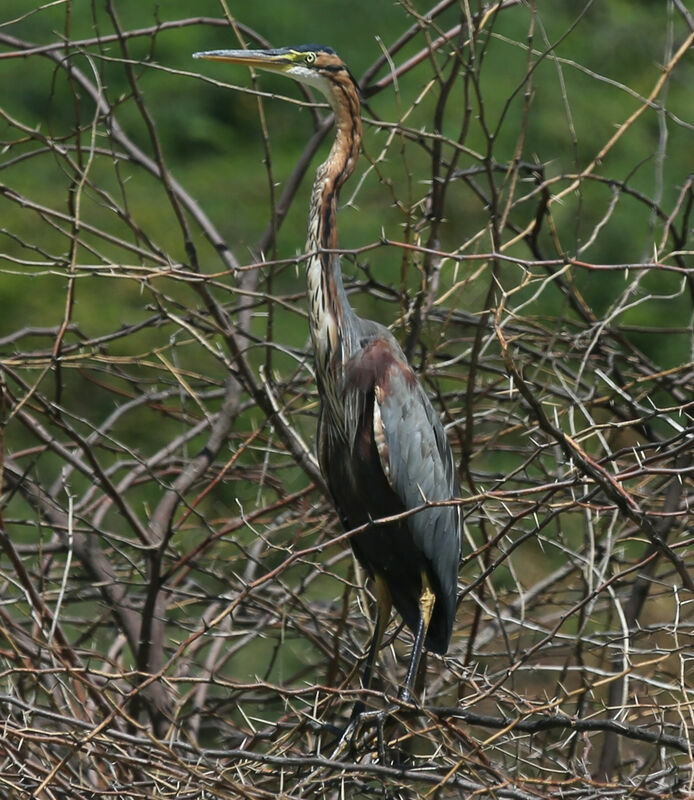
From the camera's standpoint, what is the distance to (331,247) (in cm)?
362

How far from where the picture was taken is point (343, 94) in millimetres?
3629

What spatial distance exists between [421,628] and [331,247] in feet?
3.72

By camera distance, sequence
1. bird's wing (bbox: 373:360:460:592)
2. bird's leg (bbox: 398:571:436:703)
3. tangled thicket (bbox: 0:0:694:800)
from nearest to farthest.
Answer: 1. tangled thicket (bbox: 0:0:694:800)
2. bird's leg (bbox: 398:571:436:703)
3. bird's wing (bbox: 373:360:460:592)

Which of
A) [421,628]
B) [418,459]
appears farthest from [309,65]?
[421,628]

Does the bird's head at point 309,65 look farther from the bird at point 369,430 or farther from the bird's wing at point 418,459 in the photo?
the bird's wing at point 418,459

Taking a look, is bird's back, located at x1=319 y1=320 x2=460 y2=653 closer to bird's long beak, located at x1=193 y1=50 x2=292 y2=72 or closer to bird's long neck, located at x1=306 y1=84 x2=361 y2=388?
bird's long neck, located at x1=306 y1=84 x2=361 y2=388

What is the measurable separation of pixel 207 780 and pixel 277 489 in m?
1.61

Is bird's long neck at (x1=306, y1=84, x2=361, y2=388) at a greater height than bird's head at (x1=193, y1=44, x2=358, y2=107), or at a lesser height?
lesser

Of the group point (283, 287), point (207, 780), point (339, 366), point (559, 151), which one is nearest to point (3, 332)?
point (283, 287)

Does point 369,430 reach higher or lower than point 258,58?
lower

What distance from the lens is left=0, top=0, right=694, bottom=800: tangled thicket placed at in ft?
8.73

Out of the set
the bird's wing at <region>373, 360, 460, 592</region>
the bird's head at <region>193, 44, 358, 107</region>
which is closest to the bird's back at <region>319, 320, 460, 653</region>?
the bird's wing at <region>373, 360, 460, 592</region>

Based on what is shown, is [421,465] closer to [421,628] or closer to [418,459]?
[418,459]

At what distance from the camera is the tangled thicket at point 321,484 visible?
8.73 ft
